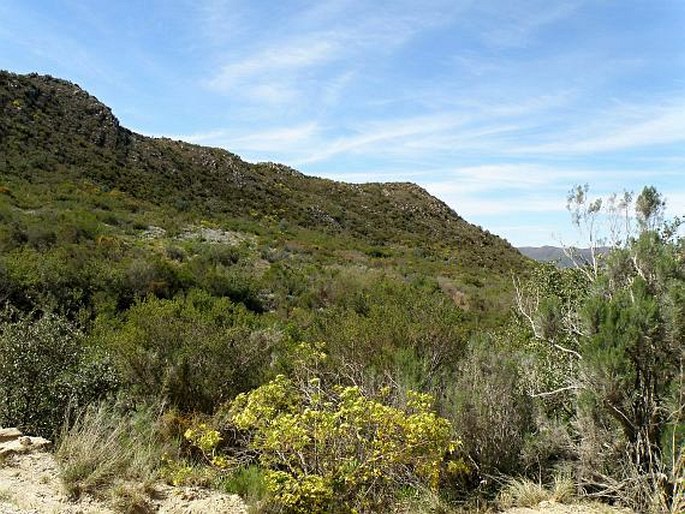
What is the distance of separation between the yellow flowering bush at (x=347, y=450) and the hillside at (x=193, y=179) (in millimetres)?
28701

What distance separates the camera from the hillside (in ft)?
111

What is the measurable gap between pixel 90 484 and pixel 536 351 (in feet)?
17.1

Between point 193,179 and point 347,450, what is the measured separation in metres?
39.9

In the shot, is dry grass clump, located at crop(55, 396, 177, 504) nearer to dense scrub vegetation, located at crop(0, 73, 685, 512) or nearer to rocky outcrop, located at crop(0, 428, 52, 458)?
dense scrub vegetation, located at crop(0, 73, 685, 512)

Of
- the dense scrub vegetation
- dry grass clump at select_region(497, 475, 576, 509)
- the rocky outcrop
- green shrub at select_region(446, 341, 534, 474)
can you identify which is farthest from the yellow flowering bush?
the rocky outcrop

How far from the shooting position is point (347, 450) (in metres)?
4.95

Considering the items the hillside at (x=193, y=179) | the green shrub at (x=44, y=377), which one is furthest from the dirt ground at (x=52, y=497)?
the hillside at (x=193, y=179)

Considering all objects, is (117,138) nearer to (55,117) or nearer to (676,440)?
(55,117)

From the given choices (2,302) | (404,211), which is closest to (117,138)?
(404,211)

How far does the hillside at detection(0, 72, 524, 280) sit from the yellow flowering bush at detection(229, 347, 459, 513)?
94.2 feet

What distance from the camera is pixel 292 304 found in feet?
56.7

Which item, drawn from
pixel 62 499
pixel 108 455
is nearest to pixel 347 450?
pixel 108 455

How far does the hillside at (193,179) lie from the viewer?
3369 centimetres

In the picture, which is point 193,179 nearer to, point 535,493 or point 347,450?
point 347,450
